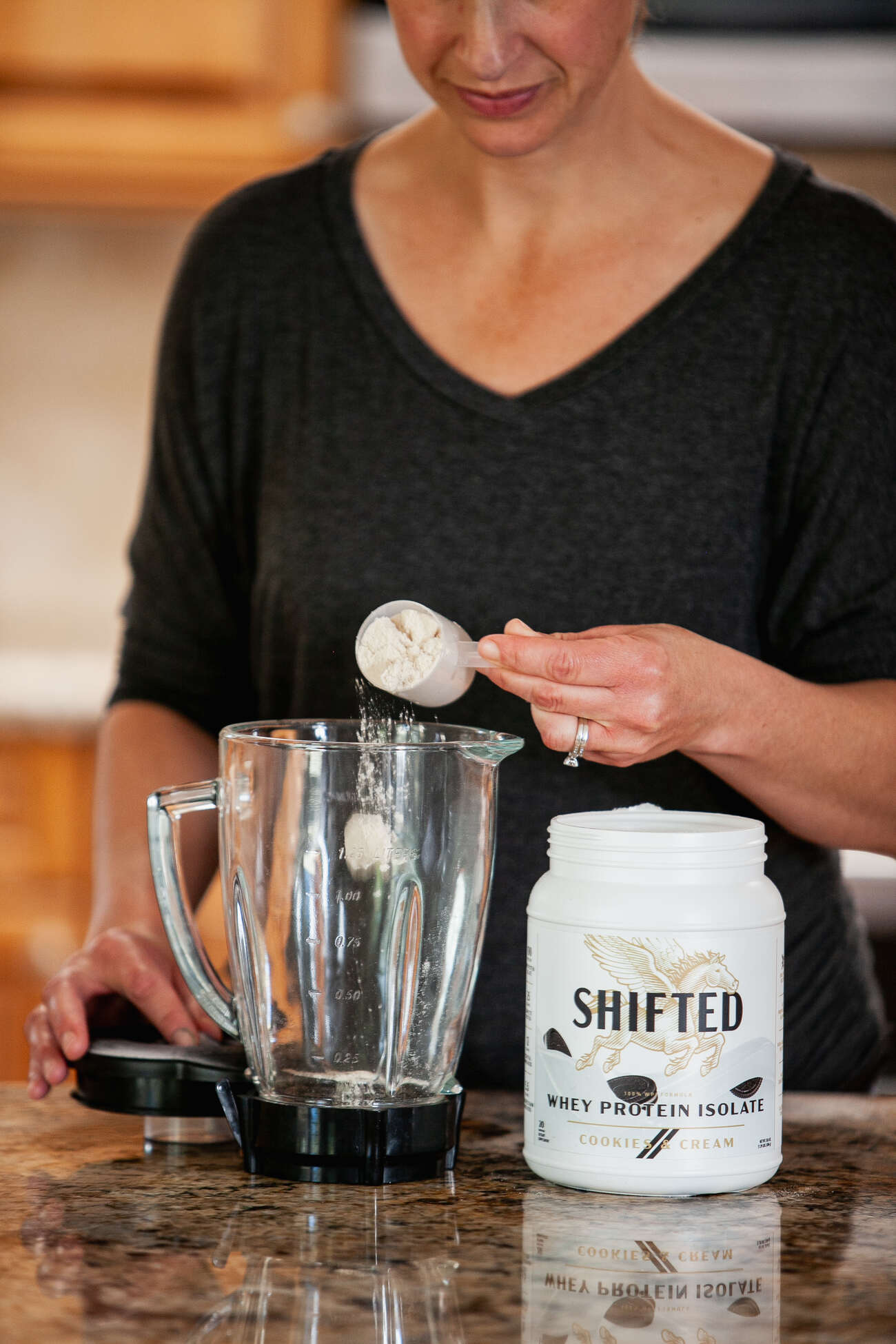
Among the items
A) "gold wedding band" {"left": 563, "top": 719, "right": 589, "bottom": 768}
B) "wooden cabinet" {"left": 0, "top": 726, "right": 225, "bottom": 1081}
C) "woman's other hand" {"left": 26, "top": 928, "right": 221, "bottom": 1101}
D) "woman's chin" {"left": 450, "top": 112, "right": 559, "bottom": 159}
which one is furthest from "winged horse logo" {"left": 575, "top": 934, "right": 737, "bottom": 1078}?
"wooden cabinet" {"left": 0, "top": 726, "right": 225, "bottom": 1081}

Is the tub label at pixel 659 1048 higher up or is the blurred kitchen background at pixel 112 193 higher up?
the blurred kitchen background at pixel 112 193

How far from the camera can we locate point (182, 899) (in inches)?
29.6

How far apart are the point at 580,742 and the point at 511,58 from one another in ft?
1.32

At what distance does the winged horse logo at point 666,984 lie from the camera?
2.17 feet

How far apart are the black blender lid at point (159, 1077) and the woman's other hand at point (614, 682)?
22 cm

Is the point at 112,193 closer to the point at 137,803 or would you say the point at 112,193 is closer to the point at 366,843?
the point at 137,803

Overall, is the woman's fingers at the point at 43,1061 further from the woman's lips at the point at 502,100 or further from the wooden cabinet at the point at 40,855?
the wooden cabinet at the point at 40,855

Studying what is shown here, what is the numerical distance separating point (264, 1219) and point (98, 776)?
0.49 meters

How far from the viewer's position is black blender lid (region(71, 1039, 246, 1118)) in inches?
29.6

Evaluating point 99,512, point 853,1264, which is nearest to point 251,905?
point 853,1264

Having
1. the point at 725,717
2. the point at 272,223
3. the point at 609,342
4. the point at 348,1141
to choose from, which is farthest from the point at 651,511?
the point at 348,1141

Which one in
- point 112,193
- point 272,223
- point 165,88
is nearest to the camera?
point 272,223

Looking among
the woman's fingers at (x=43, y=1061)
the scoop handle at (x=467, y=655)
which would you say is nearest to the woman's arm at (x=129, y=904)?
the woman's fingers at (x=43, y=1061)

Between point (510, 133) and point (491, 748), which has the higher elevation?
point (510, 133)
